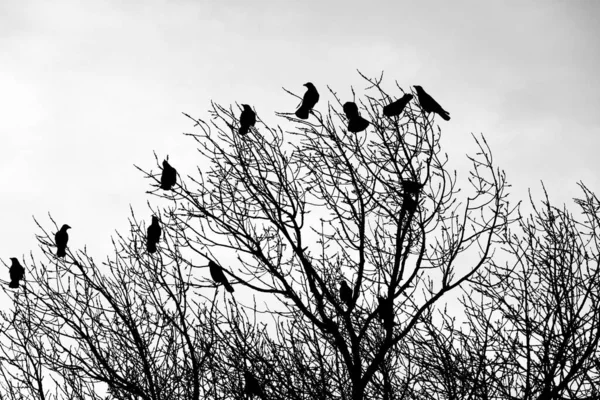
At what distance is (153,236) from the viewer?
7055mm

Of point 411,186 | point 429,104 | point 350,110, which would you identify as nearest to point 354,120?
point 350,110

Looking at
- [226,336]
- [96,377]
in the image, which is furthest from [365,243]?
[96,377]

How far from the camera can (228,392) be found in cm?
606

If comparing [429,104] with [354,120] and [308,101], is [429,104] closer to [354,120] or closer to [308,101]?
[354,120]

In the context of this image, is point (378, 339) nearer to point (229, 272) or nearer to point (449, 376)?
point (449, 376)

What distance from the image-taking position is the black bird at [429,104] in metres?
6.98

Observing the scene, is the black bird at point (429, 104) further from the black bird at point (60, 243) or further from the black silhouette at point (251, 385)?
the black bird at point (60, 243)

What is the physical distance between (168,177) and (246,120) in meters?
0.98

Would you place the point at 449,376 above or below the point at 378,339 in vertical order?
below

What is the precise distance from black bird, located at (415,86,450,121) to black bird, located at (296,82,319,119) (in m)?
1.19

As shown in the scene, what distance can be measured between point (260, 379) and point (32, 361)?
3.37m

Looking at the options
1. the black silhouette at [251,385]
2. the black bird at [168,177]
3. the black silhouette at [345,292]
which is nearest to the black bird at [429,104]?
the black silhouette at [345,292]

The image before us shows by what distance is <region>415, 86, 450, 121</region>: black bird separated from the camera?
275 inches

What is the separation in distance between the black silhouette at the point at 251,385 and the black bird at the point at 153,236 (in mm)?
2135
